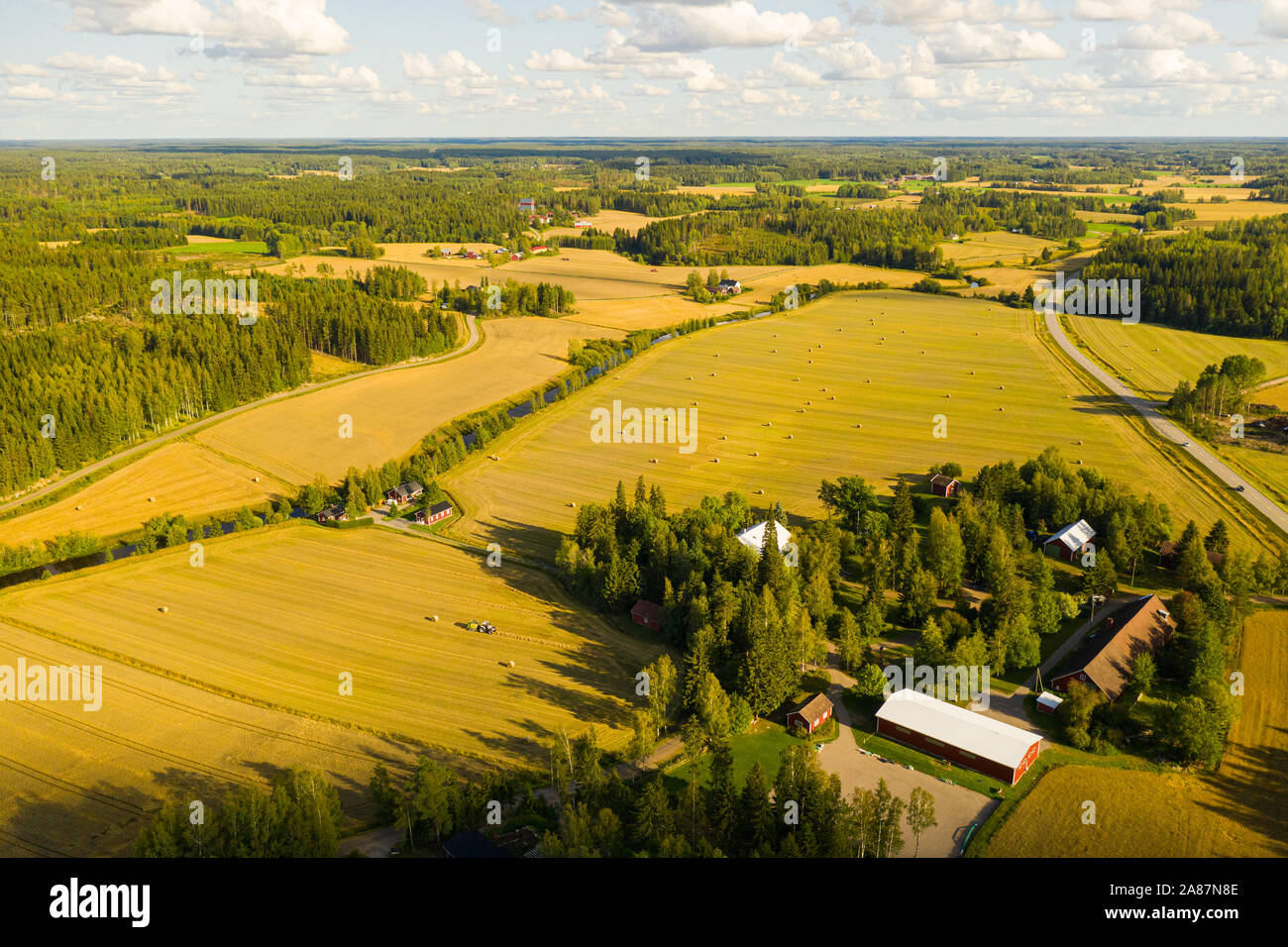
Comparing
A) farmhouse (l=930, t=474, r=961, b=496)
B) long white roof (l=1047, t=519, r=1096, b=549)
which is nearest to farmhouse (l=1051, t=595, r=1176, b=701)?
long white roof (l=1047, t=519, r=1096, b=549)

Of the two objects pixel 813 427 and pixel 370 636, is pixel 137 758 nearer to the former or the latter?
pixel 370 636

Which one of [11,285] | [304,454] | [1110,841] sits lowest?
[1110,841]

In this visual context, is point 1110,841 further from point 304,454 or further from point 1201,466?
point 304,454

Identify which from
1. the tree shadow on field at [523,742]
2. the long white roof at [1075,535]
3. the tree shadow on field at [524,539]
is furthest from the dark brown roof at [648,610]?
the long white roof at [1075,535]

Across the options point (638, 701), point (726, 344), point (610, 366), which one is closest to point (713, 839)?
point (638, 701)

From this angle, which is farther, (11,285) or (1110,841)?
(11,285)

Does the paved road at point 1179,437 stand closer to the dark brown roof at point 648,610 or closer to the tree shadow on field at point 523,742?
the dark brown roof at point 648,610
